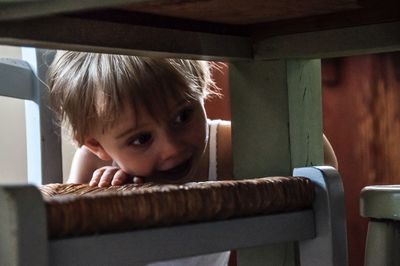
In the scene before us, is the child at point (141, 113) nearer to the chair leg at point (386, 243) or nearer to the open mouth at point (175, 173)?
the open mouth at point (175, 173)

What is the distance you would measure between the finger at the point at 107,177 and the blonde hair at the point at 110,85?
0.21ft

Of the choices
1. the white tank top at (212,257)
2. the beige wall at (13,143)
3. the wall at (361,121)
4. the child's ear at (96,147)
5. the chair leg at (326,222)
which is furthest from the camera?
the beige wall at (13,143)

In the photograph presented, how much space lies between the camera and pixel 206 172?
57.4 inches

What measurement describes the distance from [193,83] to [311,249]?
1.66ft

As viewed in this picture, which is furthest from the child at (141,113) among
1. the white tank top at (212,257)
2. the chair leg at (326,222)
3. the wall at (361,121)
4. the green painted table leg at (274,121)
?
the wall at (361,121)

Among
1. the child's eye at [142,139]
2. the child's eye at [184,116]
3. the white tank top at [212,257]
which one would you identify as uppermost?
the child's eye at [184,116]

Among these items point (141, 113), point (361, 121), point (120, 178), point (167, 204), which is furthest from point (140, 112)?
point (361, 121)

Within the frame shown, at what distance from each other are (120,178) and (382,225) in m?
0.42

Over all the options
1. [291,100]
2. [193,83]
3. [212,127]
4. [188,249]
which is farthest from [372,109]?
[188,249]

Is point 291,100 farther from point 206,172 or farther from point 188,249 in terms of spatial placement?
point 206,172

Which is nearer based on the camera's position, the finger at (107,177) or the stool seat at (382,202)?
the stool seat at (382,202)

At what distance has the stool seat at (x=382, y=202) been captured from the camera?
93 cm

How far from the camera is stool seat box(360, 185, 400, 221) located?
0.93 metres

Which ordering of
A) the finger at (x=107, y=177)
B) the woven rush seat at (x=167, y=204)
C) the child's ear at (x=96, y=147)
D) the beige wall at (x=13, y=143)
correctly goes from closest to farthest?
the woven rush seat at (x=167, y=204), the finger at (x=107, y=177), the child's ear at (x=96, y=147), the beige wall at (x=13, y=143)
